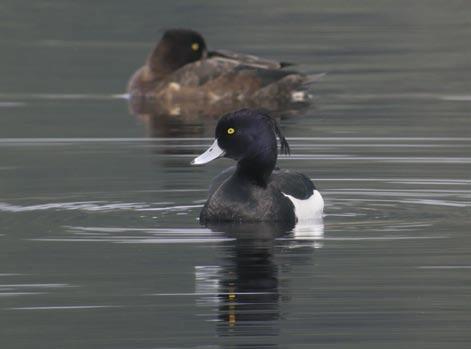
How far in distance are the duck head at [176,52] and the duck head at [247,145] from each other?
12249 mm

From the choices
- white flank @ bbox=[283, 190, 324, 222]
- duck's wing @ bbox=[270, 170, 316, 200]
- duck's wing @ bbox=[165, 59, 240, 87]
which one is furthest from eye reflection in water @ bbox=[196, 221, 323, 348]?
duck's wing @ bbox=[165, 59, 240, 87]

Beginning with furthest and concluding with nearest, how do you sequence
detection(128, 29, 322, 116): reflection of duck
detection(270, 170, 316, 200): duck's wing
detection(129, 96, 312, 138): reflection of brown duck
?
detection(128, 29, 322, 116): reflection of duck
detection(129, 96, 312, 138): reflection of brown duck
detection(270, 170, 316, 200): duck's wing

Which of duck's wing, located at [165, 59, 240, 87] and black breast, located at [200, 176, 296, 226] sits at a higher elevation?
black breast, located at [200, 176, 296, 226]

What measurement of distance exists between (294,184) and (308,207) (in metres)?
0.41

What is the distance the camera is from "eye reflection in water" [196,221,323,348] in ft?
32.4

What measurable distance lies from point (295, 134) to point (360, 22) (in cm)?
2090

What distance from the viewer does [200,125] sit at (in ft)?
72.3

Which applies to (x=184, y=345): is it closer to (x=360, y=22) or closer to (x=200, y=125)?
(x=200, y=125)

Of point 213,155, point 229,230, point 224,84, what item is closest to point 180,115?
point 224,84

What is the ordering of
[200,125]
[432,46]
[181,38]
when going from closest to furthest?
[200,125] < [181,38] < [432,46]

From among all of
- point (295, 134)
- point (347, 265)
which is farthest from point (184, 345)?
point (295, 134)

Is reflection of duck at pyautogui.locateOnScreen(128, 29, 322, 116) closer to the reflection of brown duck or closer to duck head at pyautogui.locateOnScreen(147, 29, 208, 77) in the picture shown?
the reflection of brown duck

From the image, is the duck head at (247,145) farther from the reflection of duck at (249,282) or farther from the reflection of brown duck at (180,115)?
the reflection of brown duck at (180,115)

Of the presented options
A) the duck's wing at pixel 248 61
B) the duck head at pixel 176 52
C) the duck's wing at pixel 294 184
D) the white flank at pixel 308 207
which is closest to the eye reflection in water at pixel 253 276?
the white flank at pixel 308 207
